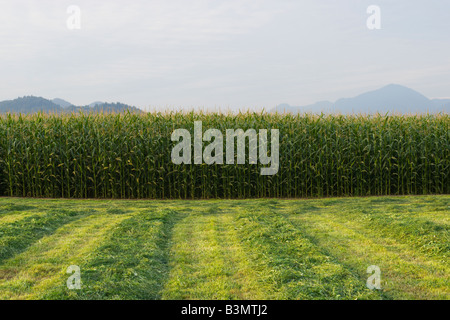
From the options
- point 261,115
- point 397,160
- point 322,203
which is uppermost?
point 261,115

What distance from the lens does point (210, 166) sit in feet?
44.5

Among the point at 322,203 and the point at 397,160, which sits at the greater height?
the point at 397,160

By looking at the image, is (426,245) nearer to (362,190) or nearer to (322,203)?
(322,203)

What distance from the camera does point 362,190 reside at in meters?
13.9

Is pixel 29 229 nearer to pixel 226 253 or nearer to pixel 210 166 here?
pixel 226 253

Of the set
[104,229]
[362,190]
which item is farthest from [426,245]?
[362,190]

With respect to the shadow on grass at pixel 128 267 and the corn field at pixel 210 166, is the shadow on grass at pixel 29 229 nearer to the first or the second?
the shadow on grass at pixel 128 267

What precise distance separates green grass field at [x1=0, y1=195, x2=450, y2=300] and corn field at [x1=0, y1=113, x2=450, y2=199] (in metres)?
2.94

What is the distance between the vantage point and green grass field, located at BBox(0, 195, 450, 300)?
4992mm

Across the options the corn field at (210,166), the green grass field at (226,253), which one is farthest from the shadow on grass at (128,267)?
the corn field at (210,166)

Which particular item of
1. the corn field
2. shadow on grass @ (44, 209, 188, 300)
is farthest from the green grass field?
the corn field

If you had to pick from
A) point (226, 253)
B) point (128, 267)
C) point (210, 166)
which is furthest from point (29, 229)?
point (210, 166)

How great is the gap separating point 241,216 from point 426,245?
3957 mm

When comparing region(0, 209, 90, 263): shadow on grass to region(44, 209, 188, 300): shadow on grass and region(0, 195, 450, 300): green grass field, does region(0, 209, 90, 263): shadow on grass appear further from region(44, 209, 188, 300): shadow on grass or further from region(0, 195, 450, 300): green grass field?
region(44, 209, 188, 300): shadow on grass
